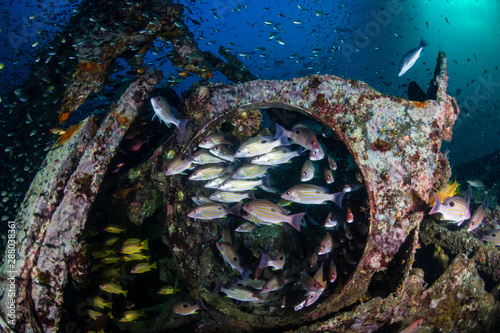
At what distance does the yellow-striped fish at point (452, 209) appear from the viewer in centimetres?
309

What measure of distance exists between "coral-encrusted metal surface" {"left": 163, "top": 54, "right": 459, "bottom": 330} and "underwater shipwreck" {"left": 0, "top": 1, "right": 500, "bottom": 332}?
0.02 m

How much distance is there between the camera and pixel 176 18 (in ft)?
18.6

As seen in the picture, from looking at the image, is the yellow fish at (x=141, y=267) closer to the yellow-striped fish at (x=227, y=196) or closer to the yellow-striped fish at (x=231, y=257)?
the yellow-striped fish at (x=231, y=257)

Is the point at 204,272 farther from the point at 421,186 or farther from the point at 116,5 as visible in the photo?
the point at 116,5

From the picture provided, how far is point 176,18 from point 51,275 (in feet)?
19.0

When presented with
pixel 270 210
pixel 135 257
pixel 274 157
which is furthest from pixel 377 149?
pixel 135 257

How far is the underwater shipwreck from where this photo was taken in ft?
10.2

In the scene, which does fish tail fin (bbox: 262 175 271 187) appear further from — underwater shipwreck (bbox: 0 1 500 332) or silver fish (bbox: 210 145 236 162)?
silver fish (bbox: 210 145 236 162)

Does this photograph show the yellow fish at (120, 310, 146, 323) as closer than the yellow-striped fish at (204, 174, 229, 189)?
No

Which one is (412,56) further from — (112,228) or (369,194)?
(112,228)

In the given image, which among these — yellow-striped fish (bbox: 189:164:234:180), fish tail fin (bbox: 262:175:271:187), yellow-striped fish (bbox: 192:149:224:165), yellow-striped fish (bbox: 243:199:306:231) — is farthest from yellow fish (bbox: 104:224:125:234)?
fish tail fin (bbox: 262:175:271:187)

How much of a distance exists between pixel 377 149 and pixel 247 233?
341cm

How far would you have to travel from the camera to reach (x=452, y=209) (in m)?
3.27

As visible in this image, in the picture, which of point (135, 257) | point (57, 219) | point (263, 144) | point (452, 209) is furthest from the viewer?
point (135, 257)
